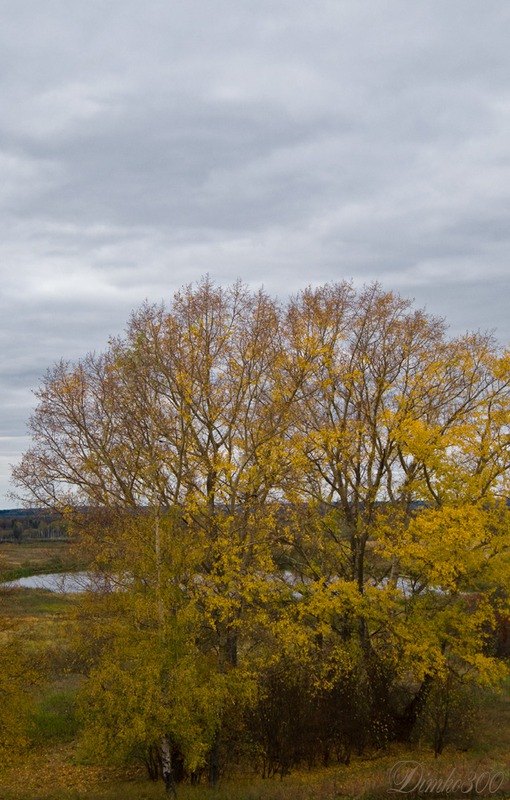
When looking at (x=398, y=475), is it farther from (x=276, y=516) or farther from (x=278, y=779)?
(x=278, y=779)

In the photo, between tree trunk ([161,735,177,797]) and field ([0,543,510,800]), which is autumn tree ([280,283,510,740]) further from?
tree trunk ([161,735,177,797])

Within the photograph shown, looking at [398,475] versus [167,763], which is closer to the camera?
[167,763]

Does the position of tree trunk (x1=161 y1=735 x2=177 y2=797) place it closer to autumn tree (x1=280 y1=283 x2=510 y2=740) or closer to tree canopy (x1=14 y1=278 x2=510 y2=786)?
tree canopy (x1=14 y1=278 x2=510 y2=786)

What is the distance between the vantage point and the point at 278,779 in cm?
1931

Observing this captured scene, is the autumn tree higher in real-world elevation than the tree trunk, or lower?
higher

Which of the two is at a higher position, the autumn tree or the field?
the autumn tree

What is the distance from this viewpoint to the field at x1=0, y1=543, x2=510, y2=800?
50.1 ft

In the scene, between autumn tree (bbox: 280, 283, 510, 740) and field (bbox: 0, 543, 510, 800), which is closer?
field (bbox: 0, 543, 510, 800)

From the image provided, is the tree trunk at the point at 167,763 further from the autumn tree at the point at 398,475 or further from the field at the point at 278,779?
the autumn tree at the point at 398,475

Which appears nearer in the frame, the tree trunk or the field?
the field

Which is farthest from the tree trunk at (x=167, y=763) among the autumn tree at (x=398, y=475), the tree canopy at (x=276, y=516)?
the autumn tree at (x=398, y=475)

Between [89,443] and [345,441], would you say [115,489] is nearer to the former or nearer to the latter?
[89,443]

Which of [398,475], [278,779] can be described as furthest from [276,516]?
[278,779]

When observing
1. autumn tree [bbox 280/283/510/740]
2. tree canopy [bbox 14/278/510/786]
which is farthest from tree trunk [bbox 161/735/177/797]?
autumn tree [bbox 280/283/510/740]
